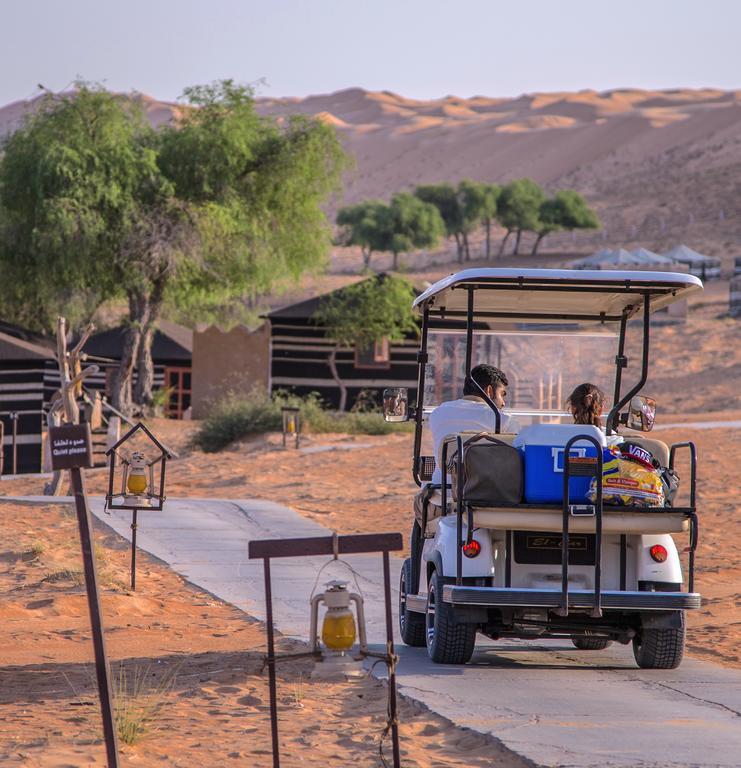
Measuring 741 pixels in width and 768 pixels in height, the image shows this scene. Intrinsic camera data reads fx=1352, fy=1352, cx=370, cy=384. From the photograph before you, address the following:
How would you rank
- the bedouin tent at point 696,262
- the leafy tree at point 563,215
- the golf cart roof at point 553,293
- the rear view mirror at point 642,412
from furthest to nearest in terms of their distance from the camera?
1. the leafy tree at point 563,215
2. the bedouin tent at point 696,262
3. the rear view mirror at point 642,412
4. the golf cart roof at point 553,293

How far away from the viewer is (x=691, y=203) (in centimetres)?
9469

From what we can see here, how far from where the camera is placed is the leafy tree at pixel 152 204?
33.4 m

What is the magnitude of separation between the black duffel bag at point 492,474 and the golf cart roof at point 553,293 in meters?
1.07

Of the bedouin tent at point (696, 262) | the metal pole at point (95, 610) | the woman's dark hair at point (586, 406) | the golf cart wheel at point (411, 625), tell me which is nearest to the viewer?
the metal pole at point (95, 610)

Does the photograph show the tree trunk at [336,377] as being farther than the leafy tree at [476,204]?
No

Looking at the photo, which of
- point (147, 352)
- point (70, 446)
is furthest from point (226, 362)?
point (70, 446)

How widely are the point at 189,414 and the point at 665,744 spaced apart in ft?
116

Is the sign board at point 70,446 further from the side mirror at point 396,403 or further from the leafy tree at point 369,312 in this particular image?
the leafy tree at point 369,312

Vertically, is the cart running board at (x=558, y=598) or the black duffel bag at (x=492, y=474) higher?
the black duffel bag at (x=492, y=474)

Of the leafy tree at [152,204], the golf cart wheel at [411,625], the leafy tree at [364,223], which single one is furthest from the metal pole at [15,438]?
the leafy tree at [364,223]

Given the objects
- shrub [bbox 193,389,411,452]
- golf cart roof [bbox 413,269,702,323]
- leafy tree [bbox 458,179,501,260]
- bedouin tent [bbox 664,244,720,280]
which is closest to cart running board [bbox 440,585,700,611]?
golf cart roof [bbox 413,269,702,323]

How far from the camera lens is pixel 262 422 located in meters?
30.8

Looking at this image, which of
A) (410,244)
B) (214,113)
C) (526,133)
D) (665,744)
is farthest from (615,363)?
(526,133)

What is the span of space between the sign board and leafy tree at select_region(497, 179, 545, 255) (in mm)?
78919
